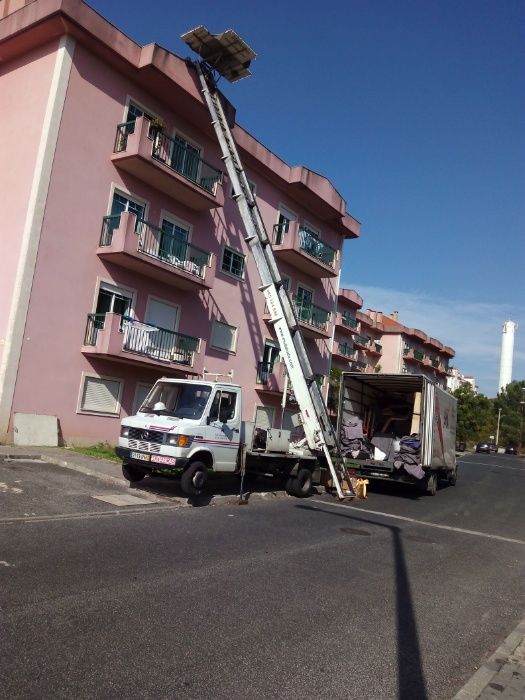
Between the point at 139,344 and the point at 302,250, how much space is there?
35.3 feet

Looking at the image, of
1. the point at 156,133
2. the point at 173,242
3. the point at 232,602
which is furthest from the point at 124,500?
the point at 156,133

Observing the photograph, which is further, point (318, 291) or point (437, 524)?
point (318, 291)

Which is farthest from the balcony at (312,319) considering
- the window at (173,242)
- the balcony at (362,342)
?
the balcony at (362,342)

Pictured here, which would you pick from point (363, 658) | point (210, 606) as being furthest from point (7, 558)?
point (363, 658)

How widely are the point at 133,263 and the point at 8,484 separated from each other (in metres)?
9.57

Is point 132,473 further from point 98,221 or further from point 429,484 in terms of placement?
point 429,484

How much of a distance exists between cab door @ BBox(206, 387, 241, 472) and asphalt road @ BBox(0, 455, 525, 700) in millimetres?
1399

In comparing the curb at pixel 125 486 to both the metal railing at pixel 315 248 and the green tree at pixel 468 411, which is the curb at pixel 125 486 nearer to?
the metal railing at pixel 315 248

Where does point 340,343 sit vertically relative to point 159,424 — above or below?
above

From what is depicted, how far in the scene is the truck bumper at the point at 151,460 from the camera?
10.8m

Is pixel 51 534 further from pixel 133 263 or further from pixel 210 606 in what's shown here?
pixel 133 263

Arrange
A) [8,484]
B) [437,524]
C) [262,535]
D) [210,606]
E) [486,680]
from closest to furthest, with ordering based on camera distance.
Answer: [486,680], [210,606], [262,535], [8,484], [437,524]

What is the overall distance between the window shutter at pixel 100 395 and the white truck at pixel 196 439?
589 cm

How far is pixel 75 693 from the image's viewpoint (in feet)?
11.3
